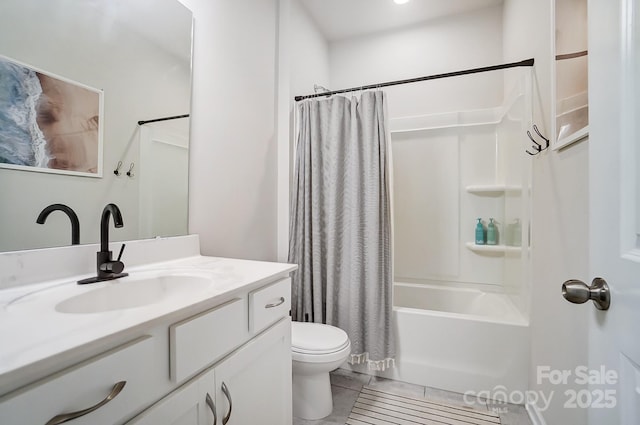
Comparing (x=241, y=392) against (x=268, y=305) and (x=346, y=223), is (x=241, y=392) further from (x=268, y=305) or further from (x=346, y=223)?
(x=346, y=223)

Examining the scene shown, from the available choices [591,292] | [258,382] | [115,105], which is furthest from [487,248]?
[115,105]

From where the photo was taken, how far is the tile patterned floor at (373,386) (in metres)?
1.52

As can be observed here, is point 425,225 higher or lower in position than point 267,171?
lower

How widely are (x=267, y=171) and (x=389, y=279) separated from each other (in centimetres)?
109

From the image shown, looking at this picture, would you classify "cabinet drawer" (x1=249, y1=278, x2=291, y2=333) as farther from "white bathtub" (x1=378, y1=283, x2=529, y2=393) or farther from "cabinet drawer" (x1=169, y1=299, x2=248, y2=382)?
"white bathtub" (x1=378, y1=283, x2=529, y2=393)

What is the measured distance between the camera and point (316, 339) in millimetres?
1553

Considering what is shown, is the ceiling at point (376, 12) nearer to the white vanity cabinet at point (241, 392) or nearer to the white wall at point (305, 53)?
the white wall at point (305, 53)

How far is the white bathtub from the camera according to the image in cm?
164

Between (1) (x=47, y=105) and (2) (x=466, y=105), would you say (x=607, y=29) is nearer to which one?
(1) (x=47, y=105)

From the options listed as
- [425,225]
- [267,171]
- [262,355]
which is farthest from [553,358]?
[267,171]

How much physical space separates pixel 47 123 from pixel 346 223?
1.49 metres

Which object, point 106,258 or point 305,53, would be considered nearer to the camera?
point 106,258

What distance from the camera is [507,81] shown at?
2219 mm

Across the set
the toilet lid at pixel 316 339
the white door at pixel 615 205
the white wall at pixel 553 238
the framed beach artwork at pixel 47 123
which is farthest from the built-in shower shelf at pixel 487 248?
the framed beach artwork at pixel 47 123
